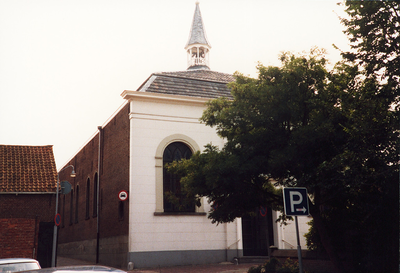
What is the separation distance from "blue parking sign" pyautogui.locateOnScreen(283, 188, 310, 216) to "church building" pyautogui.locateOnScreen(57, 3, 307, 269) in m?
10.3

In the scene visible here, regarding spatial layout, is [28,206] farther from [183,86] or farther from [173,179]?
[183,86]

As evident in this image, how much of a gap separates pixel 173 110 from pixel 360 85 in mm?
12085

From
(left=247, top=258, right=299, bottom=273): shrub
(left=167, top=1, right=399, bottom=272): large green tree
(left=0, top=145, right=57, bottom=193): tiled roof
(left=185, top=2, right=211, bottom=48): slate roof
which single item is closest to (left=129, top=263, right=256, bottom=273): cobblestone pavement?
(left=247, top=258, right=299, bottom=273): shrub

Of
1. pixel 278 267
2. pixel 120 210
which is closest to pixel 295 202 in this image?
pixel 278 267

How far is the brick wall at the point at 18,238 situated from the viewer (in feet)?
63.1

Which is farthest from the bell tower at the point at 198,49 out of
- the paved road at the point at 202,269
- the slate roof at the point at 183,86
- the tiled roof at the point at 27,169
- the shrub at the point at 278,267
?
the shrub at the point at 278,267

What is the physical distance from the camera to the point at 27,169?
2219 cm

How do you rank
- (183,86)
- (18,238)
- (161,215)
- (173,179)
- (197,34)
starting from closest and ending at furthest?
(18,238)
(161,215)
(173,179)
(183,86)
(197,34)

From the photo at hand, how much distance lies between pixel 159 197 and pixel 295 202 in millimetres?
11779

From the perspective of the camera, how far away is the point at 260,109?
13227 millimetres

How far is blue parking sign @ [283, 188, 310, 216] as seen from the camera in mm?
9698

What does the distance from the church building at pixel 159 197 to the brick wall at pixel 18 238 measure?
4.18 meters

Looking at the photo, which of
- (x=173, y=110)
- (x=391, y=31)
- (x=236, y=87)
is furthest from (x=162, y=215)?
(x=391, y=31)

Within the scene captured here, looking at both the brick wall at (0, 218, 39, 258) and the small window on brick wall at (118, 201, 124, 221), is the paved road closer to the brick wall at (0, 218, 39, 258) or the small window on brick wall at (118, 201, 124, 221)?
the small window on brick wall at (118, 201, 124, 221)
